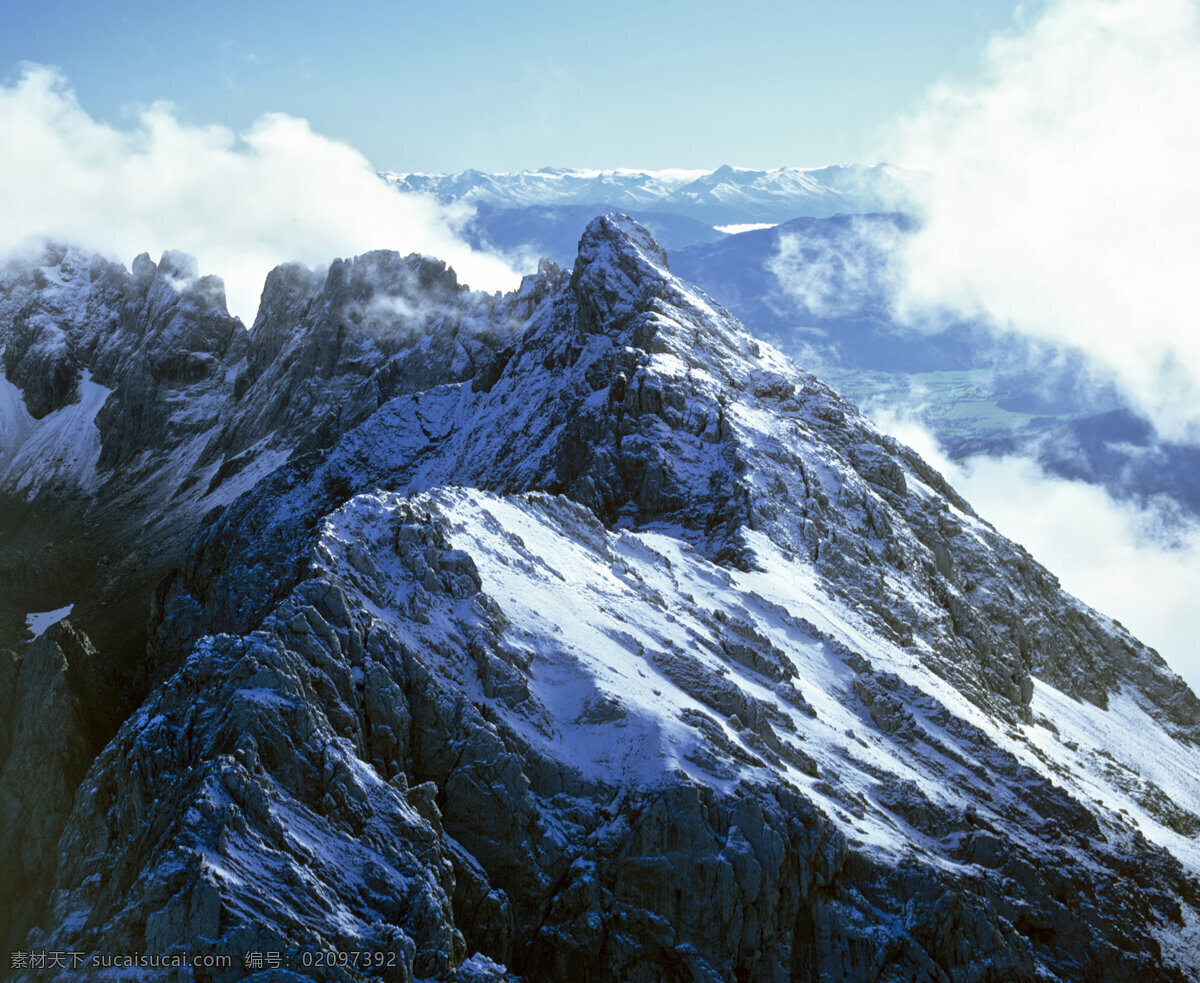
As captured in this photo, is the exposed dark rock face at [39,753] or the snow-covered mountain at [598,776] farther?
the exposed dark rock face at [39,753]

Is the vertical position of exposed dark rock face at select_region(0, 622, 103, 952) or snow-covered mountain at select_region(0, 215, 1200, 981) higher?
snow-covered mountain at select_region(0, 215, 1200, 981)

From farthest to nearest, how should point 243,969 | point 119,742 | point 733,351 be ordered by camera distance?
point 733,351
point 119,742
point 243,969

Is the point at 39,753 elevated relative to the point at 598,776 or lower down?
lower down

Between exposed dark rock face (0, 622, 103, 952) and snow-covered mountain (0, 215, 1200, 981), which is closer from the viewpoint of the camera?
snow-covered mountain (0, 215, 1200, 981)

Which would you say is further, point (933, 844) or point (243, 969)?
point (933, 844)

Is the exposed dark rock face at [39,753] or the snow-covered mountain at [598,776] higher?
the snow-covered mountain at [598,776]

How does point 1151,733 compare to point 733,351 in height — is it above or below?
below

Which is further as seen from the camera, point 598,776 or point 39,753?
point 39,753

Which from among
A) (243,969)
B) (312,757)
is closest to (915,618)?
(312,757)

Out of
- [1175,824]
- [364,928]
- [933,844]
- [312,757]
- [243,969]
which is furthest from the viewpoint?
[1175,824]

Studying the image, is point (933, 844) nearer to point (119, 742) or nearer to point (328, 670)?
point (328, 670)

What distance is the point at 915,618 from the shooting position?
141750mm

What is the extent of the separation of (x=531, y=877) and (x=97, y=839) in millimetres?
25187

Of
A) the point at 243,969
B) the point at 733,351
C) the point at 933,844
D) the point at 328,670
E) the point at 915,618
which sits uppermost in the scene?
the point at 733,351
